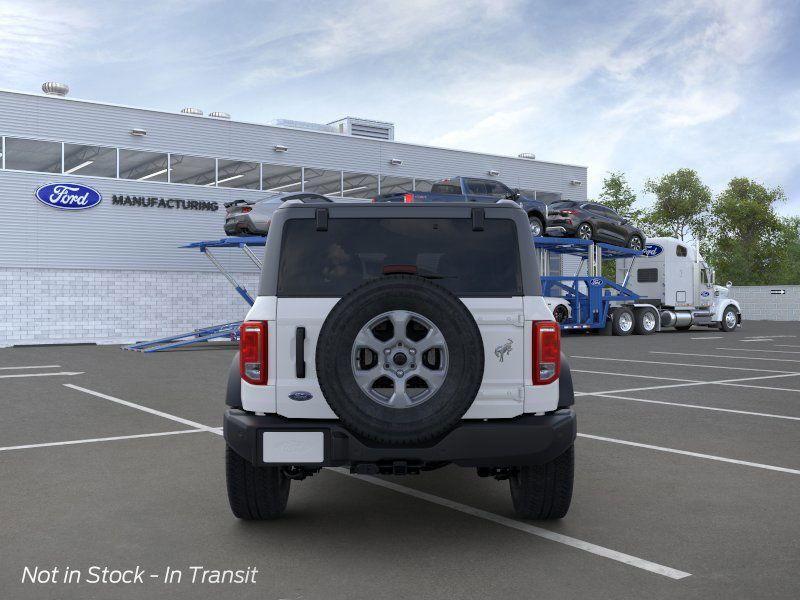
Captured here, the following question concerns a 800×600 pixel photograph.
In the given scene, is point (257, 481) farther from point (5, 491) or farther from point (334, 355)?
point (5, 491)

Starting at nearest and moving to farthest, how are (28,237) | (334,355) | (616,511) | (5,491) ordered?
1. (334,355)
2. (616,511)
3. (5,491)
4. (28,237)

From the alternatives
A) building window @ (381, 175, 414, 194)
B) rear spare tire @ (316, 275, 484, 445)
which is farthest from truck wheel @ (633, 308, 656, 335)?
rear spare tire @ (316, 275, 484, 445)

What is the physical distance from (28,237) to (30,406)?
1682 cm

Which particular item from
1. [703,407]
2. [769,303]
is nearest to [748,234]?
[769,303]

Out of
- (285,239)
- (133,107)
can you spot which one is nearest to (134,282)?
(133,107)

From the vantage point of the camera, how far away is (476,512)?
209 inches

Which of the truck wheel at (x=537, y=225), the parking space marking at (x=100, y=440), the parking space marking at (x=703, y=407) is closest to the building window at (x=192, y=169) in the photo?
the truck wheel at (x=537, y=225)

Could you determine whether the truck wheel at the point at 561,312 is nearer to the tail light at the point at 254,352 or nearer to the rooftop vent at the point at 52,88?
the rooftop vent at the point at 52,88

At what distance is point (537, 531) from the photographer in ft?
15.9

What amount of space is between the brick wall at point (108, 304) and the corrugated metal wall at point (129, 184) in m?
0.40

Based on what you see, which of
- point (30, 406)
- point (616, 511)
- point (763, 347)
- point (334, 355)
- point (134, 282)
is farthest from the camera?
point (134, 282)

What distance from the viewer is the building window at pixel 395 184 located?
3297 centimetres

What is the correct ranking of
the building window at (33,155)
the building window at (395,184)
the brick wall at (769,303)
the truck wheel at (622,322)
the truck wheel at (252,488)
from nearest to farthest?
the truck wheel at (252,488), the building window at (33,155), the truck wheel at (622,322), the building window at (395,184), the brick wall at (769,303)

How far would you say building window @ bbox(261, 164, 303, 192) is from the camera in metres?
30.1
